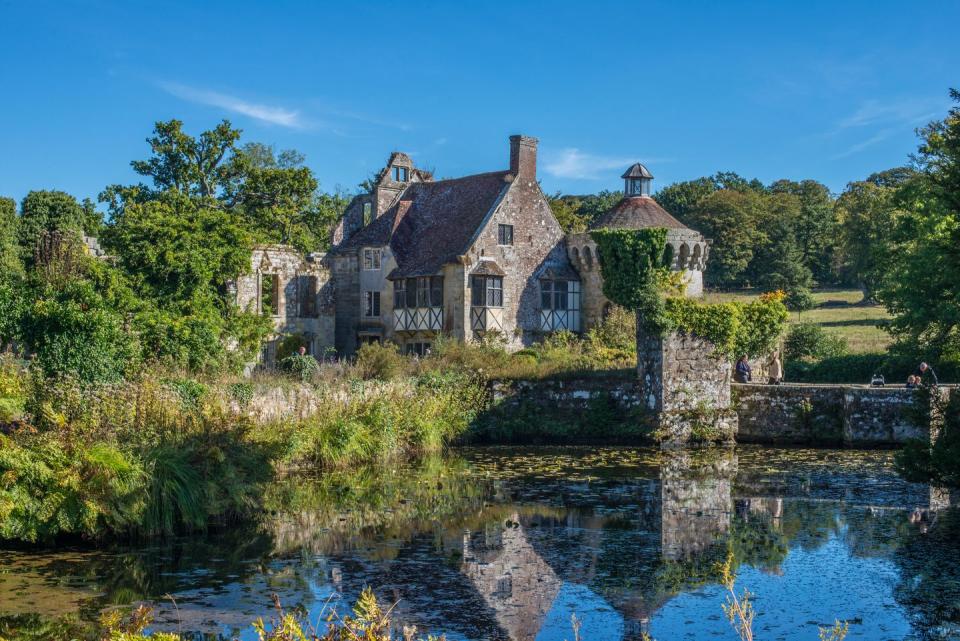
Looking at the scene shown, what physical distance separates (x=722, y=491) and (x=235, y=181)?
36167 millimetres

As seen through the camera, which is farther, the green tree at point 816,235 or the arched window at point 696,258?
the green tree at point 816,235

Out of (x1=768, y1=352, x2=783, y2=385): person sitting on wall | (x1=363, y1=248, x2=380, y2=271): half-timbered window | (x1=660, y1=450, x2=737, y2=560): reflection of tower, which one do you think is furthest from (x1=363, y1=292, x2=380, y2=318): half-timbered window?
(x1=660, y1=450, x2=737, y2=560): reflection of tower

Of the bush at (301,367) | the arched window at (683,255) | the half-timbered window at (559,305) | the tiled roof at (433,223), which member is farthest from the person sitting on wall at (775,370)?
the tiled roof at (433,223)

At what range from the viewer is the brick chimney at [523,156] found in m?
41.2

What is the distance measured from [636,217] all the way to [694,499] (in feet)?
81.3

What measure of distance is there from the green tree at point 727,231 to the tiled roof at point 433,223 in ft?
86.6

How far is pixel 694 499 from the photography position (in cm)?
1848

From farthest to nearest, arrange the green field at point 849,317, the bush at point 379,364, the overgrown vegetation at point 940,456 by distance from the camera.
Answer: the green field at point 849,317, the bush at point 379,364, the overgrown vegetation at point 940,456

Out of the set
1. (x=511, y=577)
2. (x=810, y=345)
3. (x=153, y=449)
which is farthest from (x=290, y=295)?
(x=511, y=577)

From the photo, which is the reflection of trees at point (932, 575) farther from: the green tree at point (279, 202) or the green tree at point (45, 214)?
the green tree at point (45, 214)

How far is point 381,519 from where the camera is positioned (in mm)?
16750

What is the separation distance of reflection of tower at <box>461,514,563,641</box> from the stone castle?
2402 cm

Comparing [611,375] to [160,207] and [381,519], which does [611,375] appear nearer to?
[381,519]

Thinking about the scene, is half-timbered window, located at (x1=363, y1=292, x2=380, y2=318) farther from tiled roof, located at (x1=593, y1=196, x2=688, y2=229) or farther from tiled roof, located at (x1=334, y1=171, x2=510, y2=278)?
tiled roof, located at (x1=593, y1=196, x2=688, y2=229)
